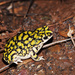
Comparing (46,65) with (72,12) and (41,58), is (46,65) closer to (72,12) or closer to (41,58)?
(41,58)

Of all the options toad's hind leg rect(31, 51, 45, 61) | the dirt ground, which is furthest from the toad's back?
the dirt ground

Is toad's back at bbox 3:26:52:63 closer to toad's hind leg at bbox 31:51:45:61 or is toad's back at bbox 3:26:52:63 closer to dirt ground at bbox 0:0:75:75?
toad's hind leg at bbox 31:51:45:61

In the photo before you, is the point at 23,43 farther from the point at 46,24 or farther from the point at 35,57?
the point at 46,24

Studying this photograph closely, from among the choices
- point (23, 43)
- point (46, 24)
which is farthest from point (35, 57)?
point (46, 24)

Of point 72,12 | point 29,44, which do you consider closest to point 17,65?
point 29,44

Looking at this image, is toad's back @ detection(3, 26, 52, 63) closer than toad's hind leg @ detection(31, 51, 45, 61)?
Yes

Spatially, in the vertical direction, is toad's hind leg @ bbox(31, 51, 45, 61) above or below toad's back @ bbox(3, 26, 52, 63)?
below

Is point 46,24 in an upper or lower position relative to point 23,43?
upper

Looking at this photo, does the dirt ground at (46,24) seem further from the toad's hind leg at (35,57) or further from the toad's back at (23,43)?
the toad's back at (23,43)
